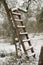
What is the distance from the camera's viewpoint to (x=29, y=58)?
379 cm

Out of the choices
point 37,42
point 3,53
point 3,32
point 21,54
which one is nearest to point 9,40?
point 3,32

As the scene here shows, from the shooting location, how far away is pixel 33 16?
6555 millimetres

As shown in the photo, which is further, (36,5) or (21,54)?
(36,5)

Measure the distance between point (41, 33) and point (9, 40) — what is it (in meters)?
1.18

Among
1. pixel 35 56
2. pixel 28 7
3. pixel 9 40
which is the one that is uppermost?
pixel 28 7

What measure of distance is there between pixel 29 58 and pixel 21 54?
0.27m

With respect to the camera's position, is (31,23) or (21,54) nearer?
(21,54)

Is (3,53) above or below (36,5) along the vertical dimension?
below

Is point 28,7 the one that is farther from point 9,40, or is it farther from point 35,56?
point 35,56

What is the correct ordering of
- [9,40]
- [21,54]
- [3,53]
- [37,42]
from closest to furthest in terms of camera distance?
[21,54] → [3,53] → [37,42] → [9,40]

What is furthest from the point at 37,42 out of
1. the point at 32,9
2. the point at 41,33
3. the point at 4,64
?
the point at 4,64

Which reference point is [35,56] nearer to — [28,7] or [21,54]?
[21,54]

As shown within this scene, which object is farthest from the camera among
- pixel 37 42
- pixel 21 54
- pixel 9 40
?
pixel 9 40

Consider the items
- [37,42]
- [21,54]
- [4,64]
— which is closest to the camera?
[4,64]
